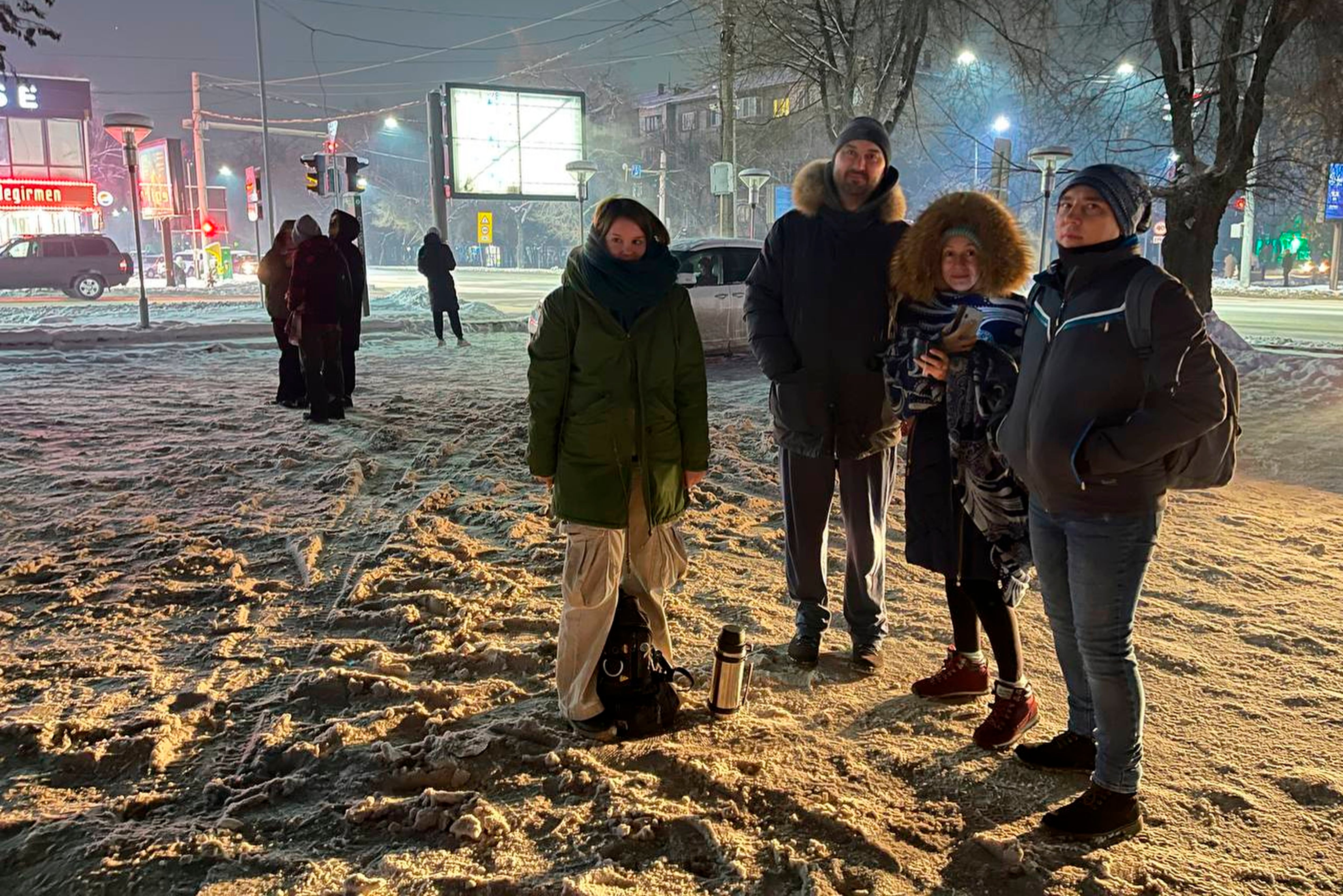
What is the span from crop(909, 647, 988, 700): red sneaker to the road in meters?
15.8

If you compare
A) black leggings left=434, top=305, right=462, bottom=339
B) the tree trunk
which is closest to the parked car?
black leggings left=434, top=305, right=462, bottom=339

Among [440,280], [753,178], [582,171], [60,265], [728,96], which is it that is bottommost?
[440,280]

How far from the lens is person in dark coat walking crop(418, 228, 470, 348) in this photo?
16594 millimetres

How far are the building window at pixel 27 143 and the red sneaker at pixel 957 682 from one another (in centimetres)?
5209

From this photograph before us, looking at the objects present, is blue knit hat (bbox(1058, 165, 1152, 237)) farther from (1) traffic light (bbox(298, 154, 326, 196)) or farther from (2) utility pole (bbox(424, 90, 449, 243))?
(2) utility pole (bbox(424, 90, 449, 243))

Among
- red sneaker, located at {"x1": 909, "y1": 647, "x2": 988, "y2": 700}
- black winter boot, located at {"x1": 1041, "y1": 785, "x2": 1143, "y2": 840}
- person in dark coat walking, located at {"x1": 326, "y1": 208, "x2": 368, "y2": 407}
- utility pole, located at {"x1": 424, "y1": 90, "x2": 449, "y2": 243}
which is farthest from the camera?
utility pole, located at {"x1": 424, "y1": 90, "x2": 449, "y2": 243}

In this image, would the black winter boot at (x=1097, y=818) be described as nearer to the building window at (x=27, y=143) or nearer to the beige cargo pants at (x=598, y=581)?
the beige cargo pants at (x=598, y=581)

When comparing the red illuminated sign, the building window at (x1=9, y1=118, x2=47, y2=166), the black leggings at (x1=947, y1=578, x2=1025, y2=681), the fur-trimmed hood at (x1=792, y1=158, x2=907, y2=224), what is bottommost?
the black leggings at (x1=947, y1=578, x2=1025, y2=681)

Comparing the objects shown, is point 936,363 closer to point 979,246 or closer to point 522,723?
point 979,246

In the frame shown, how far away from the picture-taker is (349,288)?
9547 millimetres

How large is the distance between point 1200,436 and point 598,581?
77.6 inches

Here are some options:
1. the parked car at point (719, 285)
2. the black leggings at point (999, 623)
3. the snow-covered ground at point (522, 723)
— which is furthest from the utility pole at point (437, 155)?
the black leggings at point (999, 623)

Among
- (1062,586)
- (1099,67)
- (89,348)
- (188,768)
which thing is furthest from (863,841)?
(89,348)

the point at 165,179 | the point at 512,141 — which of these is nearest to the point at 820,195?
the point at 512,141
